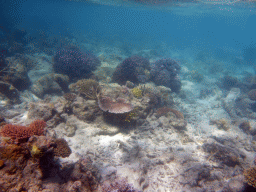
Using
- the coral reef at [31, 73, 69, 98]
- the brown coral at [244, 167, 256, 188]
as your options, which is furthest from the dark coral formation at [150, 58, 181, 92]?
the brown coral at [244, 167, 256, 188]

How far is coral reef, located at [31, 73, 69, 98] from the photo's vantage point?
8.01 m

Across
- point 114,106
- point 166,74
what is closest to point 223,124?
point 166,74

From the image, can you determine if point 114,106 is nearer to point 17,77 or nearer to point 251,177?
point 251,177

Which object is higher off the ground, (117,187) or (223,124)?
(117,187)

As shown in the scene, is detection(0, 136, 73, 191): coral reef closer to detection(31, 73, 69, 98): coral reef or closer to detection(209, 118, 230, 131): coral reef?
detection(31, 73, 69, 98): coral reef

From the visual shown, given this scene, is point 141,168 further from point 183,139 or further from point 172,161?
point 183,139

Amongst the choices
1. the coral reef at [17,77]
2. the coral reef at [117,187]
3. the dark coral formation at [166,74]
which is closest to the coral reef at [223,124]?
the dark coral formation at [166,74]

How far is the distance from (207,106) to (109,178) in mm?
10749

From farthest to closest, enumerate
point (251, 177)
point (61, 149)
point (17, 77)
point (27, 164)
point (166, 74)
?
point (166, 74)
point (17, 77)
point (251, 177)
point (61, 149)
point (27, 164)

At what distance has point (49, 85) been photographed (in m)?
8.12

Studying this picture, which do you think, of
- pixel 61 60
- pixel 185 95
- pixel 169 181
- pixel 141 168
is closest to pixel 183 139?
pixel 169 181

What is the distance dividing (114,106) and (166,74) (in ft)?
22.9

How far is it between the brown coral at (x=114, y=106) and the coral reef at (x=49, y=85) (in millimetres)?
4602

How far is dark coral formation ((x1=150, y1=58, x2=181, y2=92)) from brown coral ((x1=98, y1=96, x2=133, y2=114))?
6.07 m
